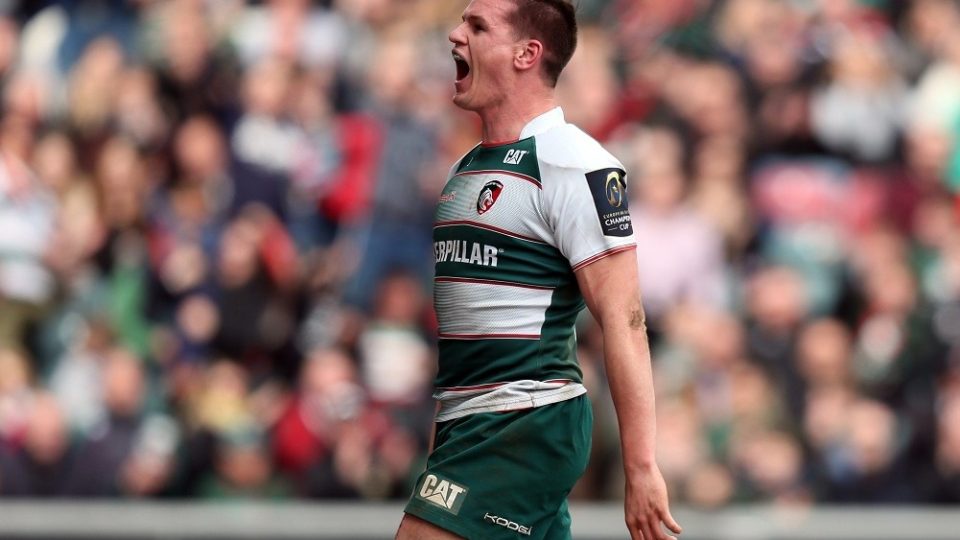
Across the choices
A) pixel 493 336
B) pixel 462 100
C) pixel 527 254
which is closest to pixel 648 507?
pixel 493 336

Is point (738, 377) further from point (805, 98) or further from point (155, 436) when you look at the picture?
point (155, 436)

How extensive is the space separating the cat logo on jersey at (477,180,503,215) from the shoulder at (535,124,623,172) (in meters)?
0.15

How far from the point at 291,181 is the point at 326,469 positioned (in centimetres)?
242

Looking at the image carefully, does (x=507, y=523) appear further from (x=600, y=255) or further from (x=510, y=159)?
(x=510, y=159)

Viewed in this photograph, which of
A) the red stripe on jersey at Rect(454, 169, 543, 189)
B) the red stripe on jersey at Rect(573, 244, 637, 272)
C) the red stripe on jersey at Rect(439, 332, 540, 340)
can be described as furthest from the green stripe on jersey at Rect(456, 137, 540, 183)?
the red stripe on jersey at Rect(439, 332, 540, 340)

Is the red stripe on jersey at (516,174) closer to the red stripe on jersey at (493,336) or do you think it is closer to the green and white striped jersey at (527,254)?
the green and white striped jersey at (527,254)

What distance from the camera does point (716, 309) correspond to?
10938 mm

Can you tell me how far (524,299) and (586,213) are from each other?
1.06 ft

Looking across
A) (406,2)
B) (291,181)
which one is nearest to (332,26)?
(406,2)

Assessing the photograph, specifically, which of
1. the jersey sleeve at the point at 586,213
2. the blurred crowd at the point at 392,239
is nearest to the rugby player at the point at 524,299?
the jersey sleeve at the point at 586,213

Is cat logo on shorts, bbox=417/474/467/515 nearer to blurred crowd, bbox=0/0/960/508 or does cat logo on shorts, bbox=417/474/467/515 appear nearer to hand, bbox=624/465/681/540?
hand, bbox=624/465/681/540

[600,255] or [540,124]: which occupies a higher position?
[540,124]

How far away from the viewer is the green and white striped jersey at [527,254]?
4504 millimetres

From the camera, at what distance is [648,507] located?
432cm
